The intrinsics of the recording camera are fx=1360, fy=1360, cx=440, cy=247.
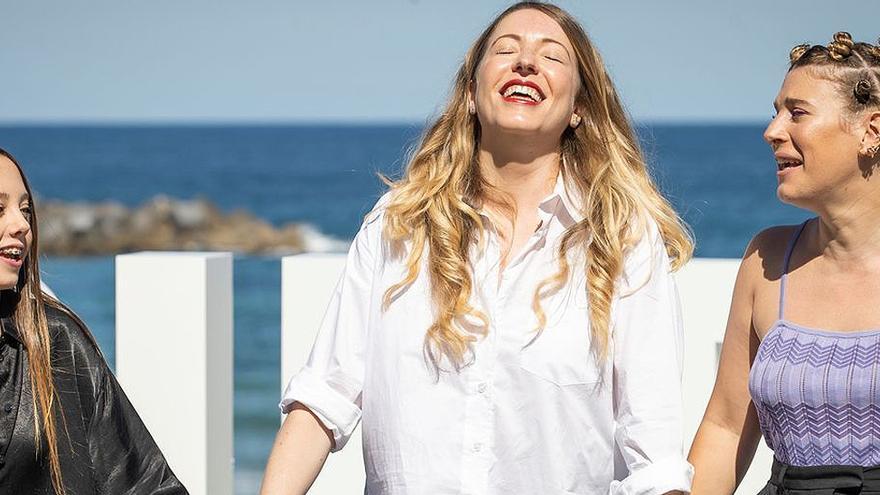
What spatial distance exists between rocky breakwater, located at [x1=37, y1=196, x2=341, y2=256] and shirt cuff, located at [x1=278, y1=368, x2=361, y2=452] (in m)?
29.1

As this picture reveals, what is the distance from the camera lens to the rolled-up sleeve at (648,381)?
2.79 meters

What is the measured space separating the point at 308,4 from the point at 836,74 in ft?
187

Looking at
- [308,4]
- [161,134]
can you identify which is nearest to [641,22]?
[308,4]

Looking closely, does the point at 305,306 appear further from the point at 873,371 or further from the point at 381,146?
the point at 381,146

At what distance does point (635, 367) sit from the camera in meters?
2.83

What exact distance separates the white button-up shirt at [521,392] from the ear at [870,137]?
1.56 feet

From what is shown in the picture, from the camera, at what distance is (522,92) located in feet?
9.55

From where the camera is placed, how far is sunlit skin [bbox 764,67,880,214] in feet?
9.48

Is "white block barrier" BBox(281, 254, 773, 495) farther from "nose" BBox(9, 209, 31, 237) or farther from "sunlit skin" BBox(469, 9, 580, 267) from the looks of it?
"nose" BBox(9, 209, 31, 237)

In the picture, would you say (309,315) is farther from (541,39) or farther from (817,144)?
(817,144)

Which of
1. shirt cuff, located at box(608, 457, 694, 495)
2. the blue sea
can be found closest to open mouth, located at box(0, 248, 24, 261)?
the blue sea

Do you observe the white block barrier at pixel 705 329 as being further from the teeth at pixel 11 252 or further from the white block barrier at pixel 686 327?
the teeth at pixel 11 252

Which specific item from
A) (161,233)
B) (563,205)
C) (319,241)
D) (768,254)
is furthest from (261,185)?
(563,205)

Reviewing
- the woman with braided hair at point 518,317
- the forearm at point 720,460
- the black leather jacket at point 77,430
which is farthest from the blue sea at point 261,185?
the black leather jacket at point 77,430
